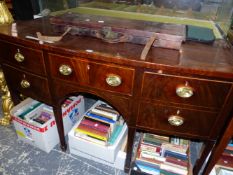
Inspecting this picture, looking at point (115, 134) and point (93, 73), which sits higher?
point (93, 73)

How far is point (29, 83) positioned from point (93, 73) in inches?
17.7

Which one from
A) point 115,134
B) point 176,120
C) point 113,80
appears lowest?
point 115,134

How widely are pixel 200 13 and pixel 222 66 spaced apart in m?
0.51

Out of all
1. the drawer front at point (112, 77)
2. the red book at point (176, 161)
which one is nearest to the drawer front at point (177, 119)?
the drawer front at point (112, 77)

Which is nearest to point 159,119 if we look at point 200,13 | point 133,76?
point 133,76

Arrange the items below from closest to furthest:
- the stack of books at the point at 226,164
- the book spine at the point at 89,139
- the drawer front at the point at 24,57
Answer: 1. the drawer front at the point at 24,57
2. the stack of books at the point at 226,164
3. the book spine at the point at 89,139

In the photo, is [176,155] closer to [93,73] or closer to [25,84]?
[93,73]

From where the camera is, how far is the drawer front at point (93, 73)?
835mm

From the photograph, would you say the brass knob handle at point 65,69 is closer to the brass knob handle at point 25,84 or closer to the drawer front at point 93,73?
the drawer front at point 93,73

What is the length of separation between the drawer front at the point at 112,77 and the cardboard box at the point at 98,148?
0.44 m

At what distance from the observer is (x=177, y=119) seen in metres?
0.87

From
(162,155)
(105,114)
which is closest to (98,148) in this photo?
(105,114)

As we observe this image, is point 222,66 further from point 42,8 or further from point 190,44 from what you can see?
point 42,8

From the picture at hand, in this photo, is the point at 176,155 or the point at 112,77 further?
the point at 176,155
